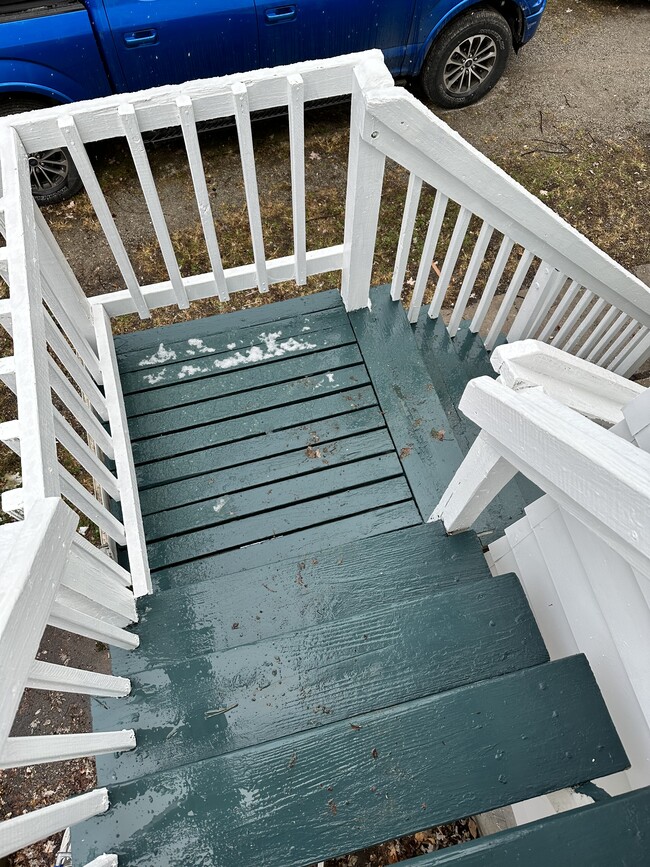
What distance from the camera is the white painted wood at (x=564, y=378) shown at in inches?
69.7

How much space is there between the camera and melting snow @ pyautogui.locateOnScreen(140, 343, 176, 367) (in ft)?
8.25

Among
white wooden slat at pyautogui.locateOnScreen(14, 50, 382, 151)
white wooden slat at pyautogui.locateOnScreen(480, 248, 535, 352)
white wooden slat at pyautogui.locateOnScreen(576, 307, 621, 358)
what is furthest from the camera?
white wooden slat at pyautogui.locateOnScreen(576, 307, 621, 358)

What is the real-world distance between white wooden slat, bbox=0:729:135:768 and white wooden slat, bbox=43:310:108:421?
1.00 m

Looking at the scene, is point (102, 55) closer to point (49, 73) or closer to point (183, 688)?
point (49, 73)

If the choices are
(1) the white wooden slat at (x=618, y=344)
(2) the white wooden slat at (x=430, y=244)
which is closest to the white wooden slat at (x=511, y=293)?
(2) the white wooden slat at (x=430, y=244)

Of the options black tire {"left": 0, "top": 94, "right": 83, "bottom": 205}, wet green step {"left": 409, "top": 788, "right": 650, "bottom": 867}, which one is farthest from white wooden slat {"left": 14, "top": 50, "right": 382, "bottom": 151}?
black tire {"left": 0, "top": 94, "right": 83, "bottom": 205}

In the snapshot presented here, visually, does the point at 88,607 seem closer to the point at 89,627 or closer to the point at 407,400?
the point at 89,627

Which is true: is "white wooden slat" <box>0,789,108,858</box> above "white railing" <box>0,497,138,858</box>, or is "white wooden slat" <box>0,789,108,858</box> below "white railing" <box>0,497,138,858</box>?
below

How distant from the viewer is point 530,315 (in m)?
2.61

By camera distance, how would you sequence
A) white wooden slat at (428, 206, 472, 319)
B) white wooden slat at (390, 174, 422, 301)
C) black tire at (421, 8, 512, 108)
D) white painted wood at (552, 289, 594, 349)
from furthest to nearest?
1. black tire at (421, 8, 512, 108)
2. white painted wood at (552, 289, 594, 349)
3. white wooden slat at (428, 206, 472, 319)
4. white wooden slat at (390, 174, 422, 301)

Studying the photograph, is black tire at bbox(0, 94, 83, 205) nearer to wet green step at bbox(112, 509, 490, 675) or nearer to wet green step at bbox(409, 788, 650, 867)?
wet green step at bbox(112, 509, 490, 675)

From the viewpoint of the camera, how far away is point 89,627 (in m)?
1.38

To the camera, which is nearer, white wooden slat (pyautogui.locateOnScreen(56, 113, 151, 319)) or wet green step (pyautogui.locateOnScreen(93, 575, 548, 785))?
wet green step (pyautogui.locateOnScreen(93, 575, 548, 785))

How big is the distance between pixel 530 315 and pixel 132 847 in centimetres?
242
